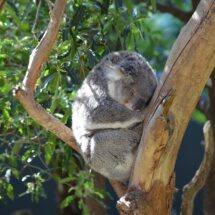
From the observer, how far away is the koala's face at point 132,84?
2.37 meters

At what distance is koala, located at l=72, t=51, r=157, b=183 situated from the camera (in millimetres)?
2330

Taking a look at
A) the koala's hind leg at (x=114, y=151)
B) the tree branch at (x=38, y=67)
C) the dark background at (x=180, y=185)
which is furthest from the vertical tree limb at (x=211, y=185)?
the dark background at (x=180, y=185)

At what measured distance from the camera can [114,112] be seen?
2.35 meters

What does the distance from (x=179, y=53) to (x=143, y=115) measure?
1.32 feet

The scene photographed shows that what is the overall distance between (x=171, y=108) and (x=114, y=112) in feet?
1.38

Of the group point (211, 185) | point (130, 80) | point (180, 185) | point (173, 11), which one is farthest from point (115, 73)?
point (180, 185)

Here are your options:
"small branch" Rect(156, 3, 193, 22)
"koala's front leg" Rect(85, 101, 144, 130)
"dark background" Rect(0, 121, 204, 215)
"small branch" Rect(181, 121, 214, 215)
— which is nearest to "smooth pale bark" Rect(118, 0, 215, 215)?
"koala's front leg" Rect(85, 101, 144, 130)

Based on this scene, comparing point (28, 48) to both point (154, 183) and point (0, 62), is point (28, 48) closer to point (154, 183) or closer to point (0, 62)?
point (0, 62)

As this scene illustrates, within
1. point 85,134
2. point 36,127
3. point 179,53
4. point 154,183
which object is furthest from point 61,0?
point 36,127

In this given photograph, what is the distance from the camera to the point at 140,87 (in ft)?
7.83

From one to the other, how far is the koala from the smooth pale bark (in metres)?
0.28

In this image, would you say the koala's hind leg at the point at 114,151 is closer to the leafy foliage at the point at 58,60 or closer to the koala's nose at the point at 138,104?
the koala's nose at the point at 138,104

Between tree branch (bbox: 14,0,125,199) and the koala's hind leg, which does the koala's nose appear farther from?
tree branch (bbox: 14,0,125,199)

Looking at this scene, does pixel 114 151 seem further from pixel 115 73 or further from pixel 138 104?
pixel 115 73
